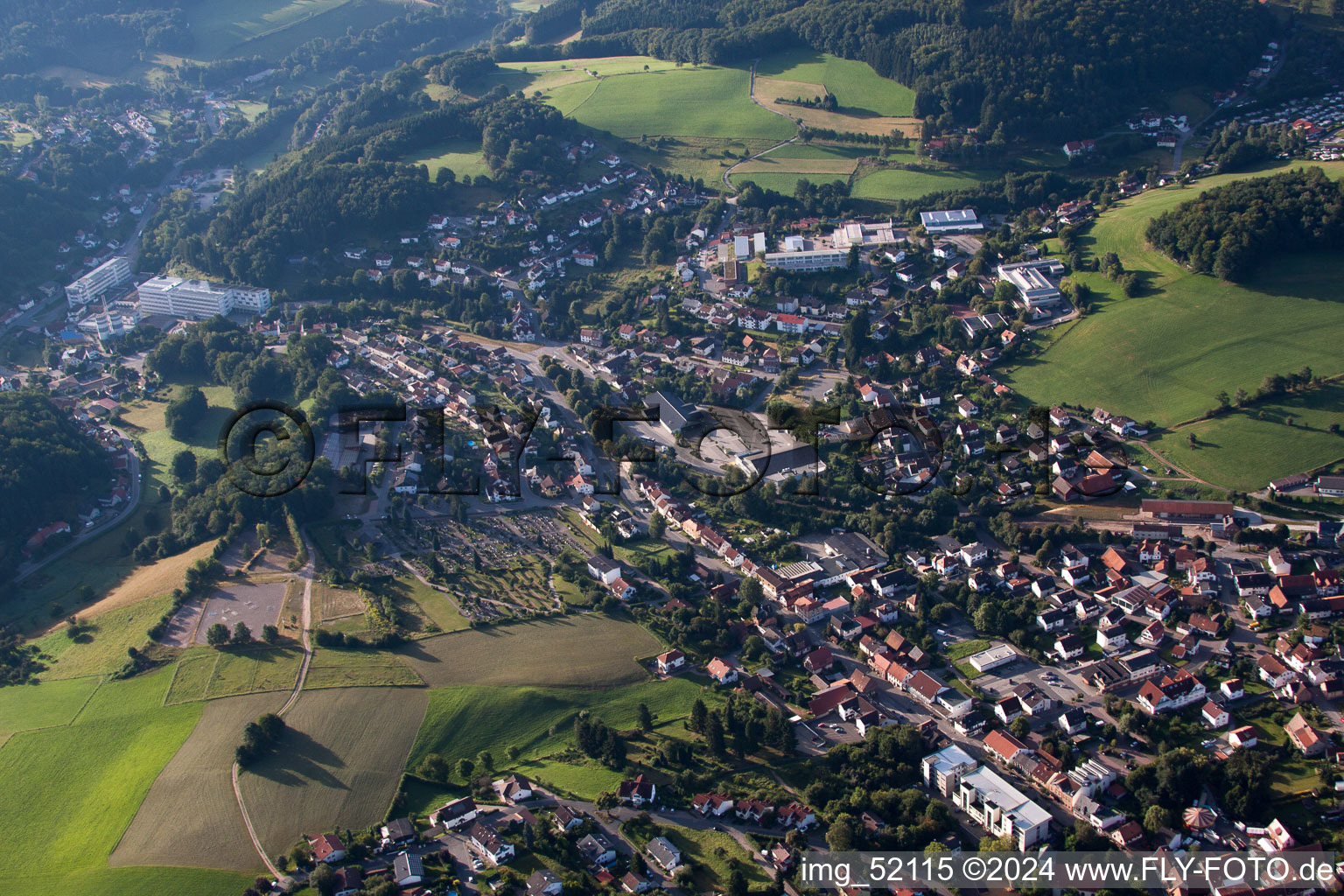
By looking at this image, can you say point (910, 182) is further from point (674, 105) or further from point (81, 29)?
point (81, 29)

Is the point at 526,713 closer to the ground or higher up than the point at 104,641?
closer to the ground

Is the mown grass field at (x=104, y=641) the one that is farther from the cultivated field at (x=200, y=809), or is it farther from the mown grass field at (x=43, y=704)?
the cultivated field at (x=200, y=809)

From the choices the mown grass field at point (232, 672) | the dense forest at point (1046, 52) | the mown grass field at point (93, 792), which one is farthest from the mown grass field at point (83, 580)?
the dense forest at point (1046, 52)

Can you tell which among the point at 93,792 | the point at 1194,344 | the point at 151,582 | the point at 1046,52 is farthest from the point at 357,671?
the point at 1046,52

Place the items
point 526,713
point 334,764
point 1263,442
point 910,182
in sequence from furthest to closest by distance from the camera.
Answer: point 910,182 < point 1263,442 < point 526,713 < point 334,764

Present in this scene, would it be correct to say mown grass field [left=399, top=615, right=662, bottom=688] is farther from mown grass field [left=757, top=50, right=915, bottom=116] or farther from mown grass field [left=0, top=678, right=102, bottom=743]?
mown grass field [left=757, top=50, right=915, bottom=116]

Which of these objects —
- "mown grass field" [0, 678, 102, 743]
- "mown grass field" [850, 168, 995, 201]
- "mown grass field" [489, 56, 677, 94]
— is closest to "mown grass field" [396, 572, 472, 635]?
"mown grass field" [0, 678, 102, 743]
